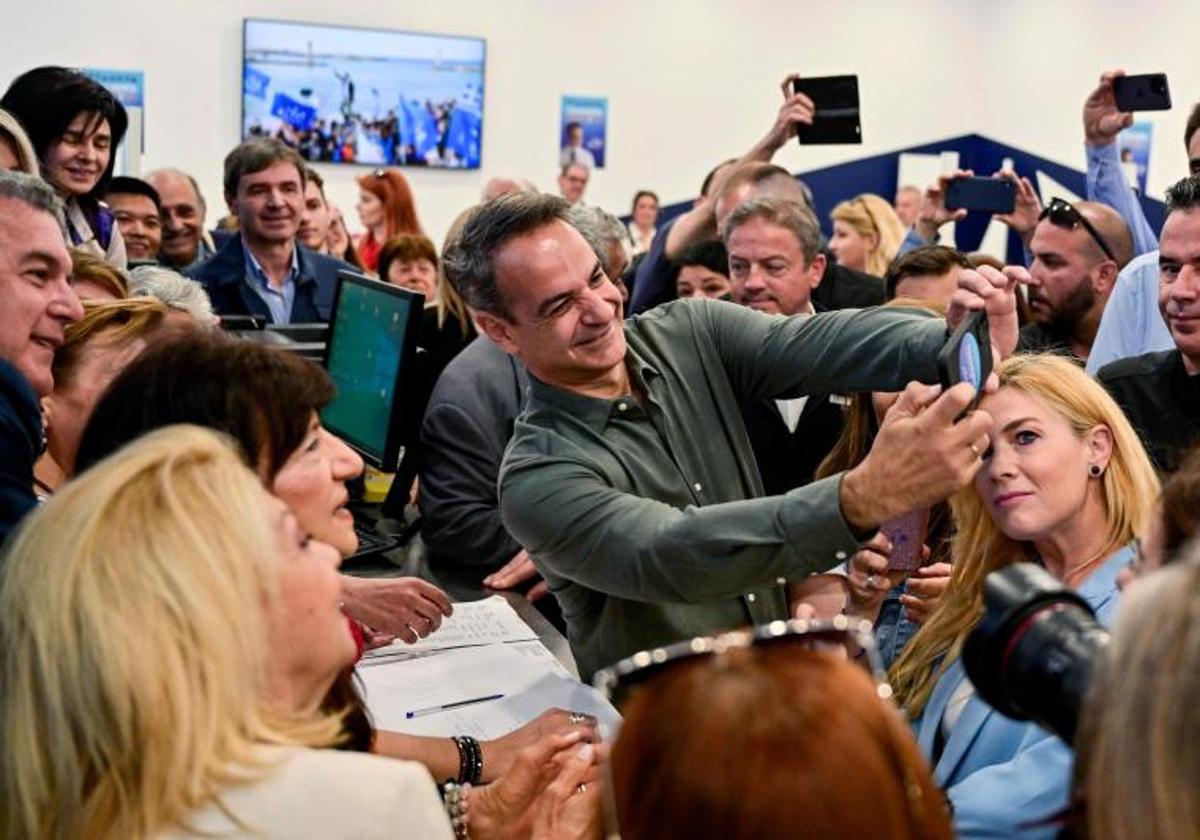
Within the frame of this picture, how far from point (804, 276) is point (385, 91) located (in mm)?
7032

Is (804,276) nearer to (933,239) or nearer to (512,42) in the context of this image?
(933,239)

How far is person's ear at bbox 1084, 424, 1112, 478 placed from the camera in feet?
7.20

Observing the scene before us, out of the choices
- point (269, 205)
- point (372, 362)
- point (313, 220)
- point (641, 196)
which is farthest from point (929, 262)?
point (641, 196)

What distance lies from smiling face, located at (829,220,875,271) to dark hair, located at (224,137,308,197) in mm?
3294

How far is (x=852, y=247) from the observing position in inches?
279

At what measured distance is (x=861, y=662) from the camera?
103cm

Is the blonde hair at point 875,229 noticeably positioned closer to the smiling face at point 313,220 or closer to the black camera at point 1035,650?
the smiling face at point 313,220

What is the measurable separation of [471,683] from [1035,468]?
0.99m

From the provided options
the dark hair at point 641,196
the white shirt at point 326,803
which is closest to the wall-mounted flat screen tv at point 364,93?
the dark hair at point 641,196

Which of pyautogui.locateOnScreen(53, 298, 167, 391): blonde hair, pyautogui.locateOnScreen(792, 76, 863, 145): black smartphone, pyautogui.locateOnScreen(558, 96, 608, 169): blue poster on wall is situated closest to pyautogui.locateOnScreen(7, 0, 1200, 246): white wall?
pyautogui.locateOnScreen(558, 96, 608, 169): blue poster on wall

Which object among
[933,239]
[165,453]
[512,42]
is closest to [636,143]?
[512,42]

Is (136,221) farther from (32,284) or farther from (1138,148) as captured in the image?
(1138,148)

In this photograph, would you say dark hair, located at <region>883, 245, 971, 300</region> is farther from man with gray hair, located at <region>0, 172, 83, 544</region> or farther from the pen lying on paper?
man with gray hair, located at <region>0, 172, 83, 544</region>

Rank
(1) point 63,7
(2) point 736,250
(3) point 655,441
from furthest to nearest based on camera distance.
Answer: (1) point 63,7 < (2) point 736,250 < (3) point 655,441
